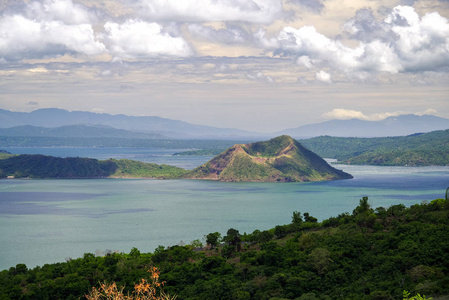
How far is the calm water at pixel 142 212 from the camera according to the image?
3903 inches

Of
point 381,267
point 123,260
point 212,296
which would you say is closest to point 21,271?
point 123,260

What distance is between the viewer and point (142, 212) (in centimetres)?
13988

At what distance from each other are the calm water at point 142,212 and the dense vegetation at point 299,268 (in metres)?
21.6

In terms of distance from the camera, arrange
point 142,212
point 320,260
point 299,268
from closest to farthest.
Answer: point 320,260
point 299,268
point 142,212

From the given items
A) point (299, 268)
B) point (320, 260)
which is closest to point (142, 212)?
point (299, 268)

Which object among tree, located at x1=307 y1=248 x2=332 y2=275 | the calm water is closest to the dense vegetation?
tree, located at x1=307 y1=248 x2=332 y2=275

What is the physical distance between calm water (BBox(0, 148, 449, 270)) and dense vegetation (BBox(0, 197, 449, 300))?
21.6m

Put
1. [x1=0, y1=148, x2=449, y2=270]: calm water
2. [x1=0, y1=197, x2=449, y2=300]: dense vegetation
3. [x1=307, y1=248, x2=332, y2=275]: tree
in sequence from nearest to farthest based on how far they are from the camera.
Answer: [x1=0, y1=197, x2=449, y2=300]: dense vegetation, [x1=307, y1=248, x2=332, y2=275]: tree, [x1=0, y1=148, x2=449, y2=270]: calm water

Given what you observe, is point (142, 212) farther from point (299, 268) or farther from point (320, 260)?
point (320, 260)

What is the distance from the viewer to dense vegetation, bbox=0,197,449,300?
5309 cm

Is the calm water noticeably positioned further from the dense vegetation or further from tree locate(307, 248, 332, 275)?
tree locate(307, 248, 332, 275)

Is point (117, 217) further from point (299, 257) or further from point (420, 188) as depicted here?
point (420, 188)

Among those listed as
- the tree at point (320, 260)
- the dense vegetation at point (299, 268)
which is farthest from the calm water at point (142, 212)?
the tree at point (320, 260)

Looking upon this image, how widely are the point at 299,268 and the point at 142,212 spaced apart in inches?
3385
